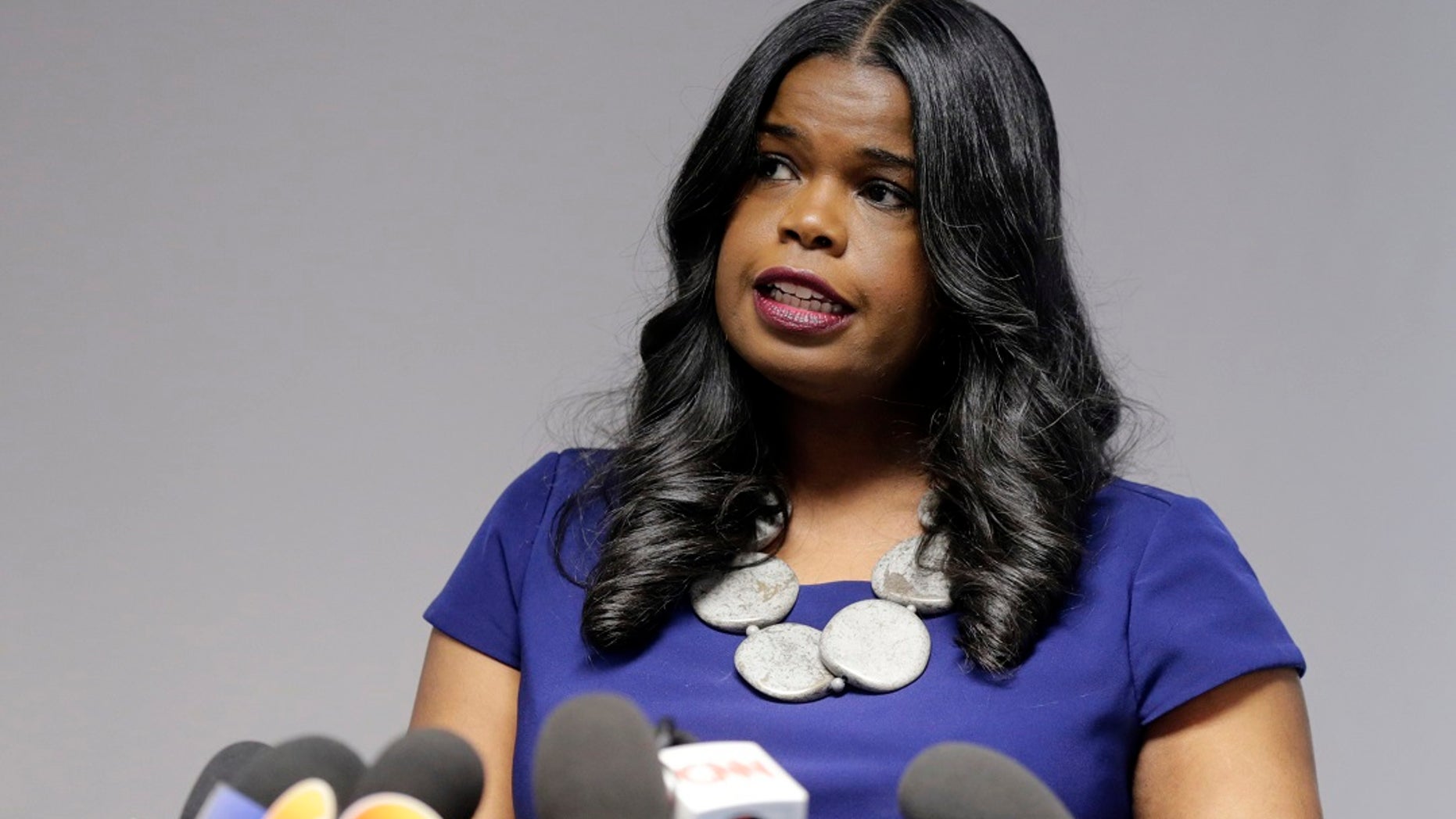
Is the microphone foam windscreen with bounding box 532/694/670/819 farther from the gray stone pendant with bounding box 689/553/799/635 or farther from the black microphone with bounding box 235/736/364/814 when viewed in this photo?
the gray stone pendant with bounding box 689/553/799/635

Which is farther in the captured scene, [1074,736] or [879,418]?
[879,418]

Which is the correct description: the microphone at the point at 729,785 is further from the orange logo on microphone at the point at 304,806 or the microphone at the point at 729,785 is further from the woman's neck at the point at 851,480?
the woman's neck at the point at 851,480

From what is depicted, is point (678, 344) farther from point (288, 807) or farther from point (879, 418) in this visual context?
point (288, 807)

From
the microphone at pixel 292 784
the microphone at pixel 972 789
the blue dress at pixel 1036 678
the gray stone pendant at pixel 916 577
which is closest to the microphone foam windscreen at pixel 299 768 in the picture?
the microphone at pixel 292 784

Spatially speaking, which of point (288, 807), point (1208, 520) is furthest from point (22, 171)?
point (288, 807)

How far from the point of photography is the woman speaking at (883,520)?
54.1 inches

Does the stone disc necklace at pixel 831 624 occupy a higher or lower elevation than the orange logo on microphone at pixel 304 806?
lower

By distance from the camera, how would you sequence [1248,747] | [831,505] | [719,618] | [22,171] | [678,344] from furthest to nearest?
1. [22,171]
2. [678,344]
3. [831,505]
4. [719,618]
5. [1248,747]

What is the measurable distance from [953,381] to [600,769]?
3.22 ft

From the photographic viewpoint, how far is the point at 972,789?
26.9 inches

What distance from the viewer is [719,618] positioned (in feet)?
4.83

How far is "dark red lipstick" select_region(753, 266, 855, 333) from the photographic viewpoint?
57.1 inches

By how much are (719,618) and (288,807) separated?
851 millimetres

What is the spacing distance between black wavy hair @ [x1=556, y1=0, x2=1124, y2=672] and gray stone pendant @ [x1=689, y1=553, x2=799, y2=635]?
2cm
